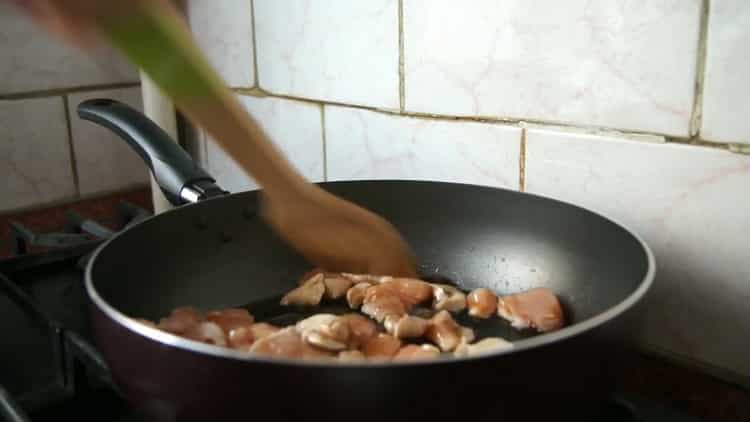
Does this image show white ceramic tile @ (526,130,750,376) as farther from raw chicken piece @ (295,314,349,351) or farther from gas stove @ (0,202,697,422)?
raw chicken piece @ (295,314,349,351)

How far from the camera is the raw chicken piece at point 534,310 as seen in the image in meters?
0.59

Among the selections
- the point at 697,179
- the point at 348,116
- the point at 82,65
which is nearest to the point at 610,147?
the point at 697,179

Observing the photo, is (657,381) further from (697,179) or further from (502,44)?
(502,44)

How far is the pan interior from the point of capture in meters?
0.61

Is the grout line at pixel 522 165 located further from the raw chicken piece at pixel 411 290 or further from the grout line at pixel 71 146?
A: the grout line at pixel 71 146

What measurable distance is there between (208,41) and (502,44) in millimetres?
494

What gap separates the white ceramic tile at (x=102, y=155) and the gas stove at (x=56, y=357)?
0.25 metres

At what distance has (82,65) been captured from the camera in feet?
3.39

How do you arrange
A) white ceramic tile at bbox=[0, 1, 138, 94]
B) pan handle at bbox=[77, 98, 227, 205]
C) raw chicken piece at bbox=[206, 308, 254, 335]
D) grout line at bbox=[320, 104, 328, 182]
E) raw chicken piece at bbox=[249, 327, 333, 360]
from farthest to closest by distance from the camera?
white ceramic tile at bbox=[0, 1, 138, 94] → grout line at bbox=[320, 104, 328, 182] → pan handle at bbox=[77, 98, 227, 205] → raw chicken piece at bbox=[206, 308, 254, 335] → raw chicken piece at bbox=[249, 327, 333, 360]

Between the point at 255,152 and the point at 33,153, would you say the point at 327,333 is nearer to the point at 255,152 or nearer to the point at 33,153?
the point at 255,152

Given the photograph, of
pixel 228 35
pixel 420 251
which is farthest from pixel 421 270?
pixel 228 35

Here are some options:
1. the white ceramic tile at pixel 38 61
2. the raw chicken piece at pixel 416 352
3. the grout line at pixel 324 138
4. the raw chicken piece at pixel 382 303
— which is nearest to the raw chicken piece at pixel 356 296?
the raw chicken piece at pixel 382 303

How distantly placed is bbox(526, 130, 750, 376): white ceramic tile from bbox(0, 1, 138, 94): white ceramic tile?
0.65 m

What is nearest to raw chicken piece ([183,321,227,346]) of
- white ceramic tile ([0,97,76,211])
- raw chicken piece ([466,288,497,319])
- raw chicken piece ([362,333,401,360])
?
raw chicken piece ([362,333,401,360])
